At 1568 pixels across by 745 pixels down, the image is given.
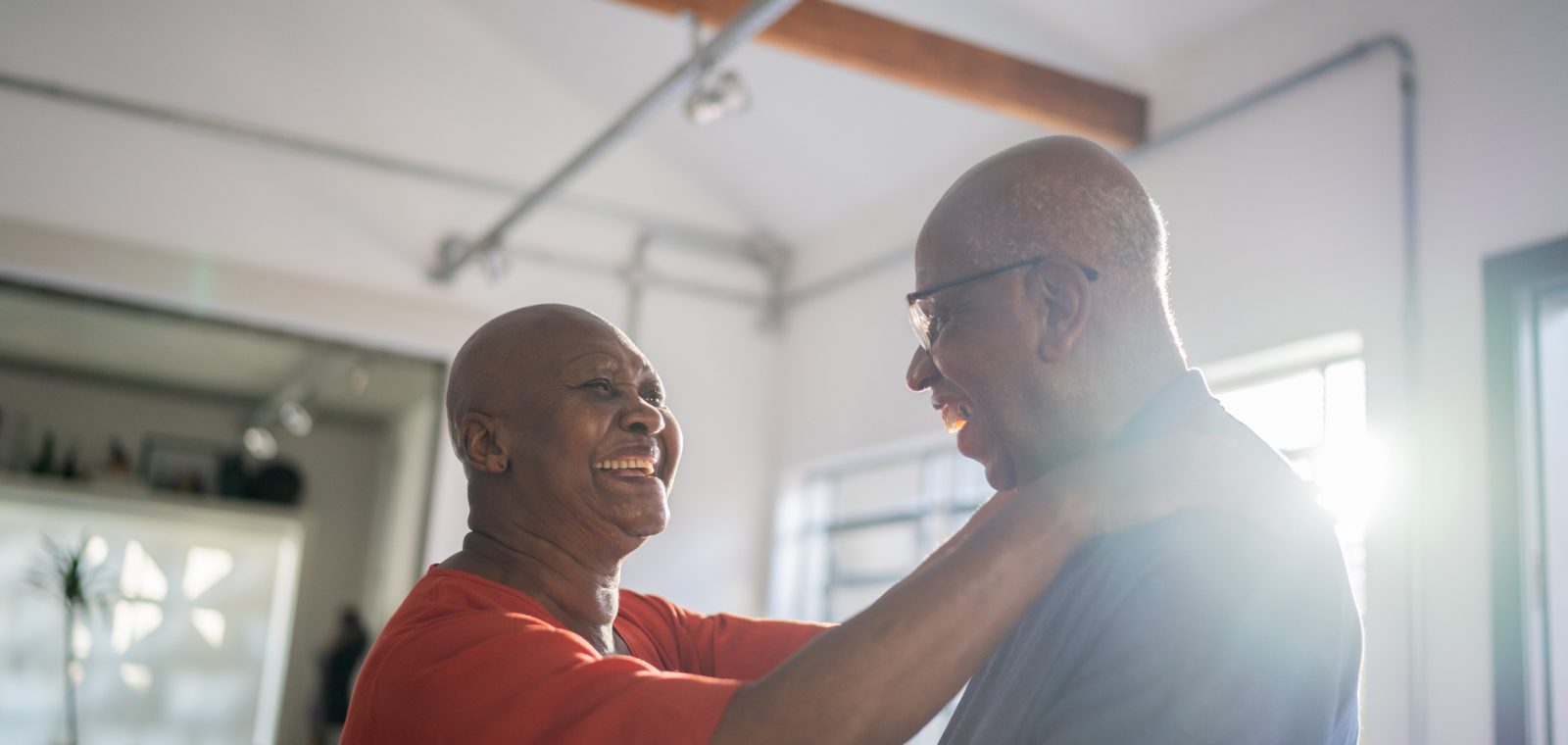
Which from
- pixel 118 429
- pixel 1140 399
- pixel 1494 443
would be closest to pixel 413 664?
pixel 1140 399

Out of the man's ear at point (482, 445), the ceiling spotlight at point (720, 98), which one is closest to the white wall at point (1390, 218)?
the ceiling spotlight at point (720, 98)

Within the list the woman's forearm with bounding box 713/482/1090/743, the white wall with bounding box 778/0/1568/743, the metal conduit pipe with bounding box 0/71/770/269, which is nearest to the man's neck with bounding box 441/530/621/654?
the woman's forearm with bounding box 713/482/1090/743

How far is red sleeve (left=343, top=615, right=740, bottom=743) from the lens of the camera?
119cm

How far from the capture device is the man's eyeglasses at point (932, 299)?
1.41m

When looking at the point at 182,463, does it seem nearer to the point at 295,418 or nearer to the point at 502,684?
the point at 295,418

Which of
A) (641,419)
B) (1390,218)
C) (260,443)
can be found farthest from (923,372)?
(260,443)

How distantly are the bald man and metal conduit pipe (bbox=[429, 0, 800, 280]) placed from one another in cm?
330

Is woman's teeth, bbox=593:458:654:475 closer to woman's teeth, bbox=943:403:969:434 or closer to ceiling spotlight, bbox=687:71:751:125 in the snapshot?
woman's teeth, bbox=943:403:969:434

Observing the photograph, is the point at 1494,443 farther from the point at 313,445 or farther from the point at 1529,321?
the point at 313,445

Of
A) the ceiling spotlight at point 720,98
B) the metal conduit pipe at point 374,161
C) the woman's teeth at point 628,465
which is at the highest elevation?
the metal conduit pipe at point 374,161

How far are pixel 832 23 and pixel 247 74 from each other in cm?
346

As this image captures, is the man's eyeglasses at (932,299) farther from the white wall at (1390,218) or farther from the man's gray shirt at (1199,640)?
the white wall at (1390,218)

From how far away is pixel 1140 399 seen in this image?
1.40m

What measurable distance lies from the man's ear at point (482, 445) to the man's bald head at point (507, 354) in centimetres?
1
